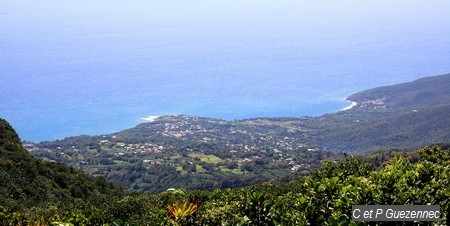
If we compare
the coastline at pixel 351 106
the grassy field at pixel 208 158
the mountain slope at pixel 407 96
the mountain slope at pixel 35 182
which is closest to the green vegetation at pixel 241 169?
the mountain slope at pixel 35 182

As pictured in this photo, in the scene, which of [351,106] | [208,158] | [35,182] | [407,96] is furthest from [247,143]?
[35,182]

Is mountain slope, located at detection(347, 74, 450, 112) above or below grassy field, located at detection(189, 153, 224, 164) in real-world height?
above

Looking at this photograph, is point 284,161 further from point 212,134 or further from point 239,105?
point 239,105

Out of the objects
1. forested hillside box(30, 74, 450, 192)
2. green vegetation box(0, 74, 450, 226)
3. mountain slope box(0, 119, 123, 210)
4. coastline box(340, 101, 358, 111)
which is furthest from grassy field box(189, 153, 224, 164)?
coastline box(340, 101, 358, 111)

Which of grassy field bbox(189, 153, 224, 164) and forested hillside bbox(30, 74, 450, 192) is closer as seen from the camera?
forested hillside bbox(30, 74, 450, 192)

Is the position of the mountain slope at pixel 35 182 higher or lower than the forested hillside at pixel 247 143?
higher

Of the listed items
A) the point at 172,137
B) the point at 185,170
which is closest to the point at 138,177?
the point at 185,170

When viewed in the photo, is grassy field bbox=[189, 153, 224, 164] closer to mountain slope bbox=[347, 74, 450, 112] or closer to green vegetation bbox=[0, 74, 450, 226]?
green vegetation bbox=[0, 74, 450, 226]

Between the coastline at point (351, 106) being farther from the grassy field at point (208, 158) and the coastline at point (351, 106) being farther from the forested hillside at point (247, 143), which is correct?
the grassy field at point (208, 158)

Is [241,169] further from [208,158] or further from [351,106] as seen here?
[351,106]
